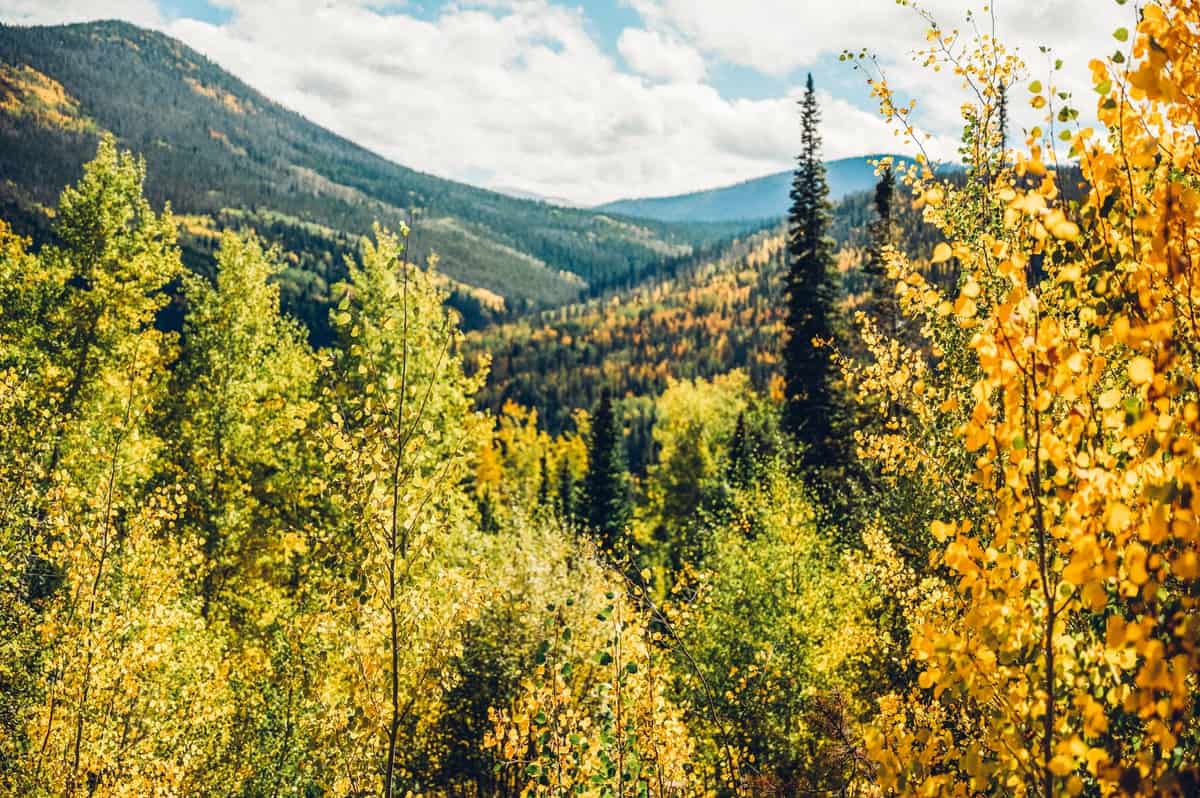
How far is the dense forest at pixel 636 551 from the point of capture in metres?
2.38

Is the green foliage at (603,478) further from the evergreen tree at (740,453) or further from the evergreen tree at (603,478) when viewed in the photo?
the evergreen tree at (740,453)

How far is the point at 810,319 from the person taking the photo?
26.2 meters

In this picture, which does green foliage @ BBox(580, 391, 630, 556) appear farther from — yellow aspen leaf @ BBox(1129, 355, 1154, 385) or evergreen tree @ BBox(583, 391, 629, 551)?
yellow aspen leaf @ BBox(1129, 355, 1154, 385)

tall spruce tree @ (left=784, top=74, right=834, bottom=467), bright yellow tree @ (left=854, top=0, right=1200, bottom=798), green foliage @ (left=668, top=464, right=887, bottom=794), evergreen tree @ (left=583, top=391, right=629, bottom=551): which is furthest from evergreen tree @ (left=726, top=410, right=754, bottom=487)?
bright yellow tree @ (left=854, top=0, right=1200, bottom=798)

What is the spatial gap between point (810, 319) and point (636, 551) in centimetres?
1403

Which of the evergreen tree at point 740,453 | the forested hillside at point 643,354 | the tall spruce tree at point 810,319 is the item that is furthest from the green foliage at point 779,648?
the forested hillside at point 643,354

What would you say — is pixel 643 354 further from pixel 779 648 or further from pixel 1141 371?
pixel 1141 371

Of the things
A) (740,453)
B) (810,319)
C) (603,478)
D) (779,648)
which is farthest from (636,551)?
(603,478)

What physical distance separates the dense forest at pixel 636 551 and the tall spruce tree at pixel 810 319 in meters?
0.14

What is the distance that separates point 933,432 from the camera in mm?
8547

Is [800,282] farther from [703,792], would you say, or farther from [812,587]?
[703,792]

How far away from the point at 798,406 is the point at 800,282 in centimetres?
493

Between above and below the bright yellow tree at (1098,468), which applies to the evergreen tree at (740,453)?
below

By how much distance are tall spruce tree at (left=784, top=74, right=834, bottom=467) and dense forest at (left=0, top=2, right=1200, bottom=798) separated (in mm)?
142
